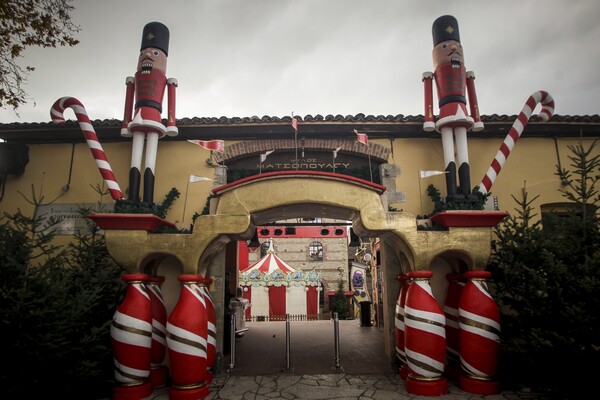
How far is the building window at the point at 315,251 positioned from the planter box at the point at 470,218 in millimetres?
23453

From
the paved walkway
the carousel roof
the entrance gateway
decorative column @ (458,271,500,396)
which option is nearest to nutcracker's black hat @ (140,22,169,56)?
the entrance gateway

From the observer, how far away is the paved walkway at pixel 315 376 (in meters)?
5.79

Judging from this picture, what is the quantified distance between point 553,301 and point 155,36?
336 inches

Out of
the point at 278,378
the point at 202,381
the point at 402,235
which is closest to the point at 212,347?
the point at 202,381

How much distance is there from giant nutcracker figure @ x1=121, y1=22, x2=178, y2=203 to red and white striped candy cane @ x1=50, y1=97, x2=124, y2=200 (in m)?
0.33

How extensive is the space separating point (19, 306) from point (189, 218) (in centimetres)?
324

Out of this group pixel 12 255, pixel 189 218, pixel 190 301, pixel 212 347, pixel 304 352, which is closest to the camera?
pixel 12 255

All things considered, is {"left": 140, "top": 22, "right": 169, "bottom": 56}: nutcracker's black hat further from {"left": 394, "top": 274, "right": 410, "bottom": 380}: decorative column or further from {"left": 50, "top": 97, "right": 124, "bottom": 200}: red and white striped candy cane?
{"left": 394, "top": 274, "right": 410, "bottom": 380}: decorative column

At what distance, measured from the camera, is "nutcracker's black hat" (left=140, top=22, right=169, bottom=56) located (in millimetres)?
7340

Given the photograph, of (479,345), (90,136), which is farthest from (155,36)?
(479,345)

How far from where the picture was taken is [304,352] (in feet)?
28.8

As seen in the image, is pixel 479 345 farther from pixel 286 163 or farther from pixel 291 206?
pixel 286 163

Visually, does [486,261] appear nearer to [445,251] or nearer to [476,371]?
[445,251]

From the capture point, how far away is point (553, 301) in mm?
5438
